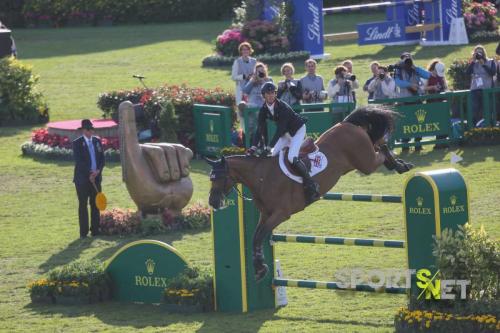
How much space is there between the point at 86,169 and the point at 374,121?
5991mm

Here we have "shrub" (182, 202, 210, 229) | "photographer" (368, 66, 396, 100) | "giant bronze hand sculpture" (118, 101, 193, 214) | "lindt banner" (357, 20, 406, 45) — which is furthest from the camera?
"lindt banner" (357, 20, 406, 45)

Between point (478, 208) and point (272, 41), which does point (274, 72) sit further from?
point (478, 208)

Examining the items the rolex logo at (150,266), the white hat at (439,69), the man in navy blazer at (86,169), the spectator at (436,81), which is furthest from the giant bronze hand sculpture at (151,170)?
the white hat at (439,69)

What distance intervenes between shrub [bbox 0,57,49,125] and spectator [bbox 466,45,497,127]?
11.8 meters

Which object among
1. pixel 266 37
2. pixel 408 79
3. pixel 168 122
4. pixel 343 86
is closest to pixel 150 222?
pixel 168 122

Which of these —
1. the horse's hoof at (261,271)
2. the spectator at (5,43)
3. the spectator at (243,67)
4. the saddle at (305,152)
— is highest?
the spectator at (5,43)

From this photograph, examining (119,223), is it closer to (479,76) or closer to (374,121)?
(374,121)

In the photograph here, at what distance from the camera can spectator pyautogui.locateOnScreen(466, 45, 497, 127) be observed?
82.1ft

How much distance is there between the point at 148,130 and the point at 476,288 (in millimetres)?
14749

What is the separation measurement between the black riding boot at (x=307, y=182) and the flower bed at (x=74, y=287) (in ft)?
10.4

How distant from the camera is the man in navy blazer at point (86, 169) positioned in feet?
65.3

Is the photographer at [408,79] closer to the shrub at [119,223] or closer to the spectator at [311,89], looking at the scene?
the spectator at [311,89]

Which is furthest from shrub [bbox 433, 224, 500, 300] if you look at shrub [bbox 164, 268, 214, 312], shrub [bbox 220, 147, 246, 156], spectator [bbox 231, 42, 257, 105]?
spectator [bbox 231, 42, 257, 105]

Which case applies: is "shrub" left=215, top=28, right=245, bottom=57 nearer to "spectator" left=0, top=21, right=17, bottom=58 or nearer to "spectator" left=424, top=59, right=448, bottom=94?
"spectator" left=0, top=21, right=17, bottom=58
